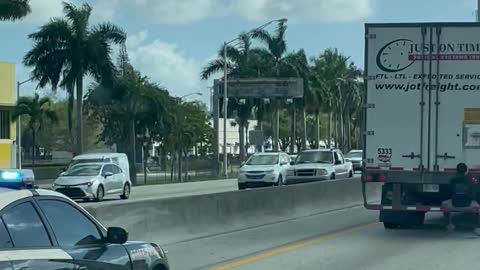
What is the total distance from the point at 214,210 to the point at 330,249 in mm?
3266

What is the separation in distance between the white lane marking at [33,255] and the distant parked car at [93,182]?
25726 millimetres

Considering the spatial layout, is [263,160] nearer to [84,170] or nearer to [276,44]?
[84,170]

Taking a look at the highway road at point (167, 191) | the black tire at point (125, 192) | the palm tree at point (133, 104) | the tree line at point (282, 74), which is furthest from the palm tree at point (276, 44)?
the black tire at point (125, 192)

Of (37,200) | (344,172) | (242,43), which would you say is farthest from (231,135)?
(37,200)

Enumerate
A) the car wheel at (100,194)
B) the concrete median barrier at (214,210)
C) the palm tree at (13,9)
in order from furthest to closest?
1. the palm tree at (13,9)
2. the car wheel at (100,194)
3. the concrete median barrier at (214,210)

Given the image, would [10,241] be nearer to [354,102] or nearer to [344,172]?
[344,172]

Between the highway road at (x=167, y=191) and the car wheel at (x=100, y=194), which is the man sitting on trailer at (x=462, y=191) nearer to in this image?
the highway road at (x=167, y=191)

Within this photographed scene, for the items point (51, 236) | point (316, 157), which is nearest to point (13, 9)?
point (316, 157)

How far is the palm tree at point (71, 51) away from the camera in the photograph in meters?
55.3

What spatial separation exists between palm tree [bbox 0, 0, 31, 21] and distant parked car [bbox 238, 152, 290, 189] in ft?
42.6

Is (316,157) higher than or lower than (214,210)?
higher

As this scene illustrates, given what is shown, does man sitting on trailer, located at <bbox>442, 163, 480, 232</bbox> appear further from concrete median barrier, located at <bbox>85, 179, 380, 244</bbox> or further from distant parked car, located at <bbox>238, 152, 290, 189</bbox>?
distant parked car, located at <bbox>238, 152, 290, 189</bbox>

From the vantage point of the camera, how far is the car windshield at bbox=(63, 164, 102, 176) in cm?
3378

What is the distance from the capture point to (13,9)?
42312 mm
